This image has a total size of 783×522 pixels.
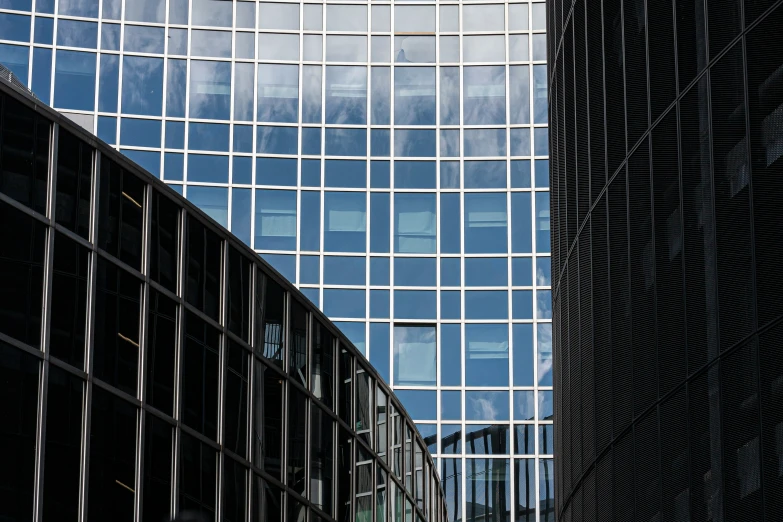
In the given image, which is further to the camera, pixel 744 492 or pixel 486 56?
pixel 486 56

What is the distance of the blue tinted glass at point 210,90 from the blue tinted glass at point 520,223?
11.6 m

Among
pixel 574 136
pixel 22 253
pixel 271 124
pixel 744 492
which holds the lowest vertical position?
pixel 744 492

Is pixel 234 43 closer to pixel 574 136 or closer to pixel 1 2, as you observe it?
pixel 1 2

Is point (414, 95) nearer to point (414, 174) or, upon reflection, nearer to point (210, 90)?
point (414, 174)

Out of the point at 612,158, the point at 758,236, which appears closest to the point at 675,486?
the point at 758,236

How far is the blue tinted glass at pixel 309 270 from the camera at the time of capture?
59125mm

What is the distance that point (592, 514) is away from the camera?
2369 cm

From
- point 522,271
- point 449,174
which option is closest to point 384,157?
point 449,174

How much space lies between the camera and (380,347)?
58594 mm

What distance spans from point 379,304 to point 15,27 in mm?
17376

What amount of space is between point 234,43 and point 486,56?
32.5 ft

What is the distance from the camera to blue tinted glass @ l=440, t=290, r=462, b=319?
5903 centimetres

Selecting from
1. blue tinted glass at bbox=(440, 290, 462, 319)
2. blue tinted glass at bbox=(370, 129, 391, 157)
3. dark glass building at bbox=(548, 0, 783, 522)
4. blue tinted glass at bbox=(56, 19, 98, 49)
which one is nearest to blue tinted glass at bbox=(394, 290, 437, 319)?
blue tinted glass at bbox=(440, 290, 462, 319)

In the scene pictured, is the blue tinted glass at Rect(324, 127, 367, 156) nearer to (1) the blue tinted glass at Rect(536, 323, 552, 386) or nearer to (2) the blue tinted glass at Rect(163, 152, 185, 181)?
(2) the blue tinted glass at Rect(163, 152, 185, 181)
